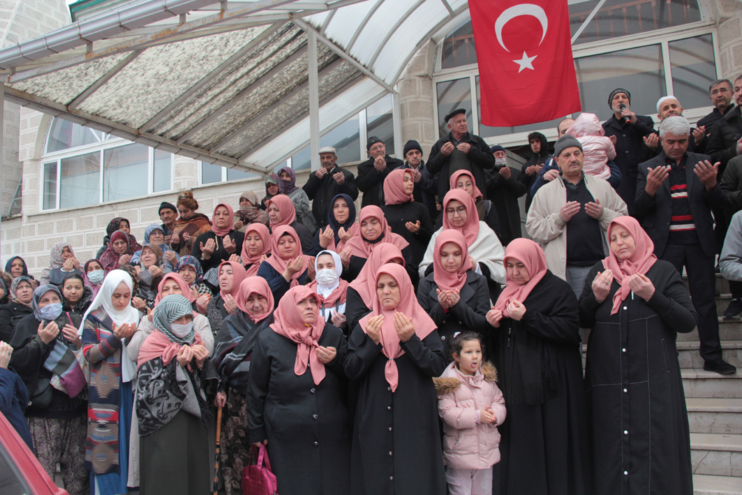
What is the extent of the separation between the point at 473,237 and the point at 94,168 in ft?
31.8

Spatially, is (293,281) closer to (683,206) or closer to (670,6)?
(683,206)

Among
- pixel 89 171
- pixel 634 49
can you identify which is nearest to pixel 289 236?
pixel 634 49

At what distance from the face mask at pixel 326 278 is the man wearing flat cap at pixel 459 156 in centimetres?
195

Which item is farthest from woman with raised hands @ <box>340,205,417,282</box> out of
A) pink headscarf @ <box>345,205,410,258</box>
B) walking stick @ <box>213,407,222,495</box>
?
walking stick @ <box>213,407,222,495</box>

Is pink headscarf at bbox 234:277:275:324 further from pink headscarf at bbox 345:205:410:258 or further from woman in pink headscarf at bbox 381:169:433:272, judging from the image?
woman in pink headscarf at bbox 381:169:433:272

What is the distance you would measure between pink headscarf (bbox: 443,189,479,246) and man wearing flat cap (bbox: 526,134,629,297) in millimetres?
437

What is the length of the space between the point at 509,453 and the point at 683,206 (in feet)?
8.21

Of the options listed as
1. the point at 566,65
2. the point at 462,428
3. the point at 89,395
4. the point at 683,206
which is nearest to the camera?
the point at 462,428

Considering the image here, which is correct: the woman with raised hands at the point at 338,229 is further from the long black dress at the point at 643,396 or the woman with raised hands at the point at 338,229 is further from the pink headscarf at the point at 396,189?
the long black dress at the point at 643,396

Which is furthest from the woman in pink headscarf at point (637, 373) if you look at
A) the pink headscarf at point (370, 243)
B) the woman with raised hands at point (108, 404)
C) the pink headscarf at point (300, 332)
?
the woman with raised hands at point (108, 404)

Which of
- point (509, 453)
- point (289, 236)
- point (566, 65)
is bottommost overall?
point (509, 453)

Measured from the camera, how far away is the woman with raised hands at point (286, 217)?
5562 millimetres

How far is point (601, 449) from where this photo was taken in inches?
120

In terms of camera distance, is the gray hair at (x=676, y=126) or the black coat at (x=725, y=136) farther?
the black coat at (x=725, y=136)
